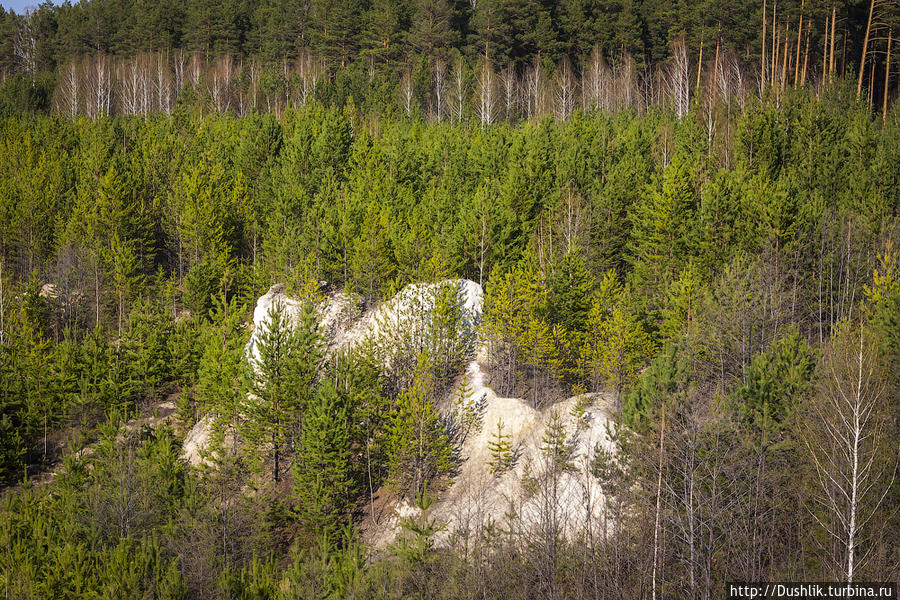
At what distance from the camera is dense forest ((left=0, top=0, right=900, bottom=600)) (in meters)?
25.2

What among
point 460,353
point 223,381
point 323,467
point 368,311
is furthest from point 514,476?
point 223,381

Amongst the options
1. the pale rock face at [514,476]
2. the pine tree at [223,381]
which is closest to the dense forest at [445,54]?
the pine tree at [223,381]

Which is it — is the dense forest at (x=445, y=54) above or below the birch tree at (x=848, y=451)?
above

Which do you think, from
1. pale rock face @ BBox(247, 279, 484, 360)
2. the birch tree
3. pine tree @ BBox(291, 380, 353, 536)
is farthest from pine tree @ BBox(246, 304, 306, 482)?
the birch tree

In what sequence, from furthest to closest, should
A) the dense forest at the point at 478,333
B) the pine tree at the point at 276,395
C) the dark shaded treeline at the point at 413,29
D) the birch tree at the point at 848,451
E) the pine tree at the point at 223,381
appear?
1. the dark shaded treeline at the point at 413,29
2. the pine tree at the point at 223,381
3. the pine tree at the point at 276,395
4. the dense forest at the point at 478,333
5. the birch tree at the point at 848,451

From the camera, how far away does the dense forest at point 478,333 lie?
25.2 metres

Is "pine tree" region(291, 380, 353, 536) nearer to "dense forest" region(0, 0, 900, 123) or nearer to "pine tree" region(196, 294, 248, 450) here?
"pine tree" region(196, 294, 248, 450)

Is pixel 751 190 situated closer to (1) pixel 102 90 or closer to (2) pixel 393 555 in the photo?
(2) pixel 393 555

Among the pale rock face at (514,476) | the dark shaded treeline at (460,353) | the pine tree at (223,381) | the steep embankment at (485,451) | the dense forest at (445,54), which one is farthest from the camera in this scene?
the dense forest at (445,54)

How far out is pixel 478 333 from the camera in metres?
41.4

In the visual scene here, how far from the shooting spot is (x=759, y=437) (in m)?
26.5

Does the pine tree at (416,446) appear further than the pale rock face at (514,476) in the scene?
Yes

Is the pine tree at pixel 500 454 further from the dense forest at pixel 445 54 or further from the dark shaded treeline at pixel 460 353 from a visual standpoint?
the dense forest at pixel 445 54

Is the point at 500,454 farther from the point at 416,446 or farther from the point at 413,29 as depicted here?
the point at 413,29
